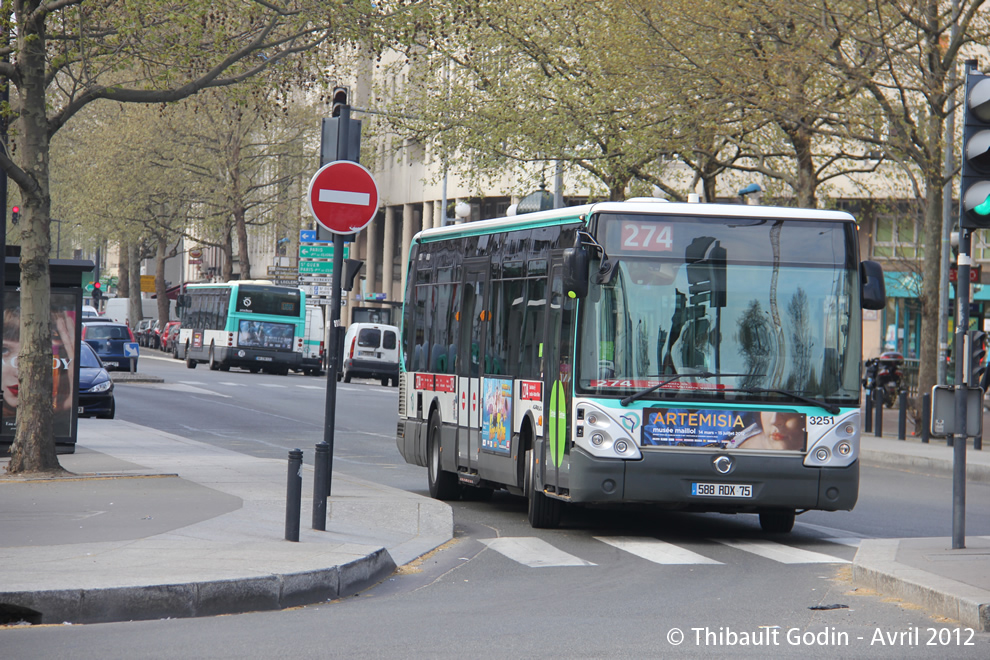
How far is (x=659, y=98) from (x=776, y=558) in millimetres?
17152

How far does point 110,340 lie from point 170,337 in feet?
84.7

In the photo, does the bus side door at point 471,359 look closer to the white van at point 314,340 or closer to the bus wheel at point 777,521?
the bus wheel at point 777,521

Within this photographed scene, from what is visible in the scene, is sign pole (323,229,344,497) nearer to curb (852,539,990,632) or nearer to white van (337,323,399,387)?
curb (852,539,990,632)

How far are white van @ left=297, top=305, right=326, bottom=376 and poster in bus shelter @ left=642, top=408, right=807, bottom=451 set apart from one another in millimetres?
43159

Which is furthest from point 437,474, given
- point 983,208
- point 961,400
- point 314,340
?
point 314,340

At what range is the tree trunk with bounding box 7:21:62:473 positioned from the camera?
14375 millimetres

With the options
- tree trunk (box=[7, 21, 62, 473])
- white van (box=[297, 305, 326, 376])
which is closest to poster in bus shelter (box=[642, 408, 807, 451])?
tree trunk (box=[7, 21, 62, 473])

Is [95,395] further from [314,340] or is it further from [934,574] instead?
[314,340]

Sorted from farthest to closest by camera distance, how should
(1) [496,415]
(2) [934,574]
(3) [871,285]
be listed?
(1) [496,415] < (3) [871,285] < (2) [934,574]

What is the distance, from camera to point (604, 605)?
28.3 feet

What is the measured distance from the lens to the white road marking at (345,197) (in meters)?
11.9

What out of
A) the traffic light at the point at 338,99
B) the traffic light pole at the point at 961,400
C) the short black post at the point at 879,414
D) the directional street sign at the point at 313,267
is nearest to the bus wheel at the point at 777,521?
the traffic light pole at the point at 961,400

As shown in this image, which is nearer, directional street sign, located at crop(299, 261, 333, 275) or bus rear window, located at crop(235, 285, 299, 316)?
bus rear window, located at crop(235, 285, 299, 316)

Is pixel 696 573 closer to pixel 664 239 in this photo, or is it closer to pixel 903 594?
pixel 903 594
